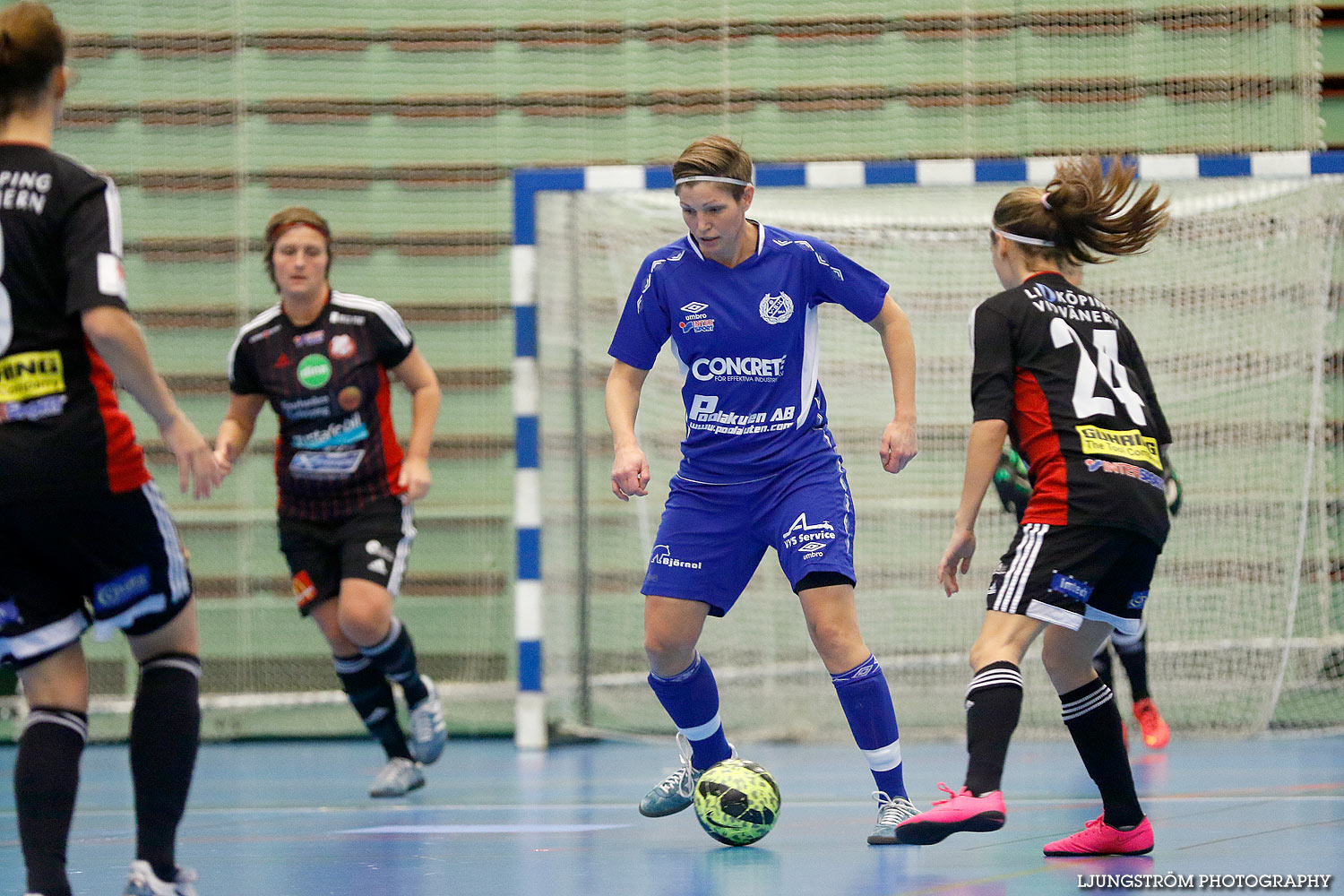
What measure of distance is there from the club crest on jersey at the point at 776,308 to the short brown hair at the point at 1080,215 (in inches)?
23.8

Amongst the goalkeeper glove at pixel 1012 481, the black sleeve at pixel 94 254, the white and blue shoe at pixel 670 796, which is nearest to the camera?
the black sleeve at pixel 94 254

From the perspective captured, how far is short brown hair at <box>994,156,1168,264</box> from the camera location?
11.8 ft

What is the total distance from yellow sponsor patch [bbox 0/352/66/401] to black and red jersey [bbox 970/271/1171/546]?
2.05 m

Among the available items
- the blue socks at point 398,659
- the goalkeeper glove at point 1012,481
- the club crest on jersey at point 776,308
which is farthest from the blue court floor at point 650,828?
the club crest on jersey at point 776,308

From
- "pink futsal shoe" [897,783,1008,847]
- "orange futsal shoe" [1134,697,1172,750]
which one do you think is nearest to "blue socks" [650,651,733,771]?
"pink futsal shoe" [897,783,1008,847]

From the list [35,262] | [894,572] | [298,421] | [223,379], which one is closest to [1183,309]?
[894,572]

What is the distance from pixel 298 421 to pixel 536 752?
2.18m

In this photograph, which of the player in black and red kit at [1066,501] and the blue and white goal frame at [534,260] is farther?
the blue and white goal frame at [534,260]

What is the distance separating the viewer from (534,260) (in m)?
6.54

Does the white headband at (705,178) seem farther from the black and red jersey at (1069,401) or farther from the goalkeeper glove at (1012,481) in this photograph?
the goalkeeper glove at (1012,481)

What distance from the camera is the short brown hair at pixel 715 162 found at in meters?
3.78

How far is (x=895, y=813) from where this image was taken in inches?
147

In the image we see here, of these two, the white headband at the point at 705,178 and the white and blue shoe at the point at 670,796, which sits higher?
the white headband at the point at 705,178

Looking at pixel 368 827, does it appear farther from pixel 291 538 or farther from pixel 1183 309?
pixel 1183 309
